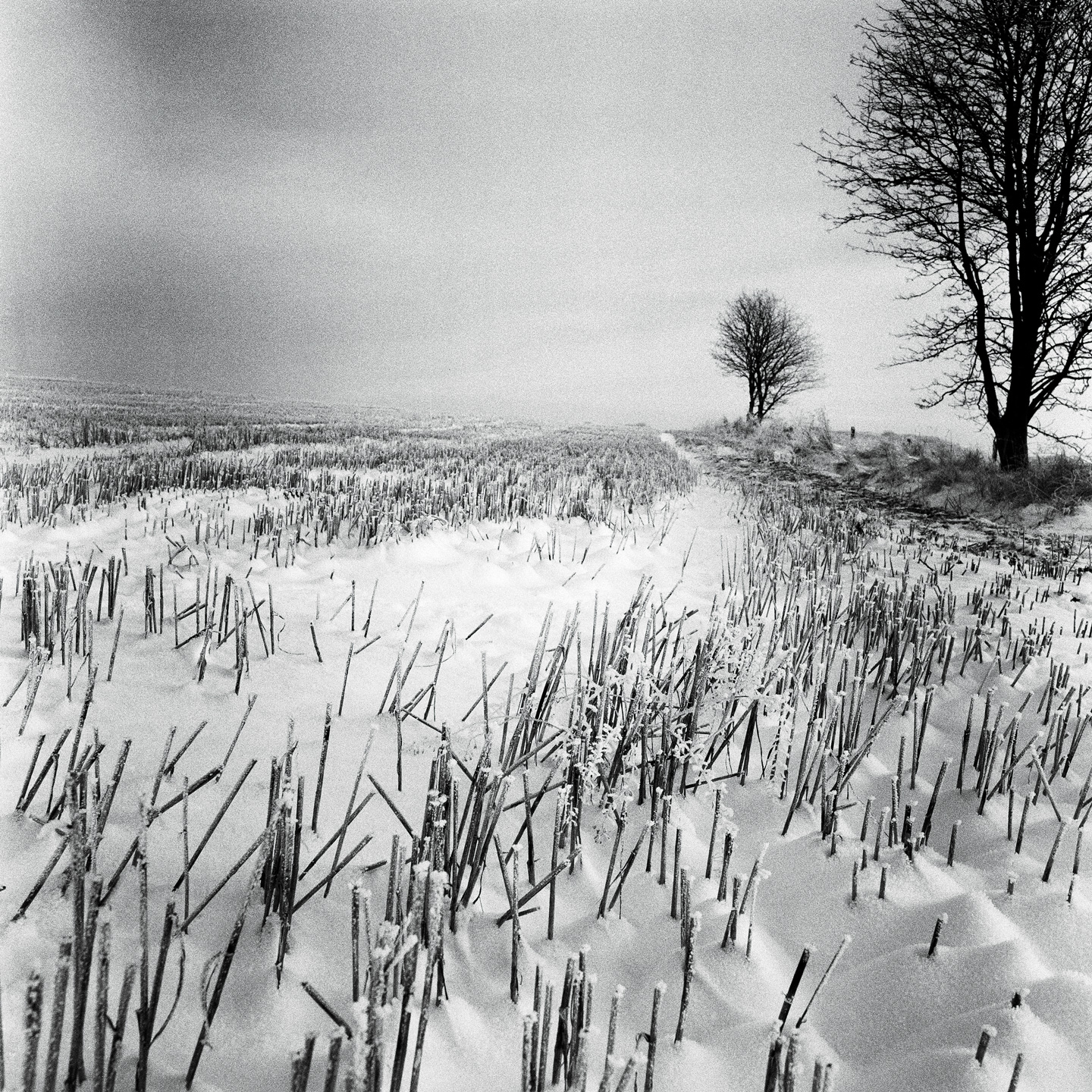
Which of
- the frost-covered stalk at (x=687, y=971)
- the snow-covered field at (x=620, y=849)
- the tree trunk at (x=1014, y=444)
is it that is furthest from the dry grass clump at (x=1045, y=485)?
the frost-covered stalk at (x=687, y=971)

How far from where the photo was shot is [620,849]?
2006mm

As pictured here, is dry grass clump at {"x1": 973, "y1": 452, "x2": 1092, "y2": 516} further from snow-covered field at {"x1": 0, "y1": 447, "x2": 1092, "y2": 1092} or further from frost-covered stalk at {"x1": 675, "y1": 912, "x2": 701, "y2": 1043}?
frost-covered stalk at {"x1": 675, "y1": 912, "x2": 701, "y2": 1043}

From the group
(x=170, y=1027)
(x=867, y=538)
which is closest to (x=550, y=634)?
(x=170, y=1027)

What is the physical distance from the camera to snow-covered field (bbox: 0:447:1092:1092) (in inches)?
54.9

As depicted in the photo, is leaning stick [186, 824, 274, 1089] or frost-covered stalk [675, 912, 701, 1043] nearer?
leaning stick [186, 824, 274, 1089]

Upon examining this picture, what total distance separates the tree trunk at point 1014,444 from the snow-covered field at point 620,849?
8.65 metres

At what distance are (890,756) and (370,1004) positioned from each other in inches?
97.0

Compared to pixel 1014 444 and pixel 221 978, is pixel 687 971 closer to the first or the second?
pixel 221 978

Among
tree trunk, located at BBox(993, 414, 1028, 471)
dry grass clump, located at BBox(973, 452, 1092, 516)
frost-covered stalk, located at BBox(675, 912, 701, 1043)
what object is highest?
tree trunk, located at BBox(993, 414, 1028, 471)

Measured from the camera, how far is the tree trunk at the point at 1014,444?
11.4 meters

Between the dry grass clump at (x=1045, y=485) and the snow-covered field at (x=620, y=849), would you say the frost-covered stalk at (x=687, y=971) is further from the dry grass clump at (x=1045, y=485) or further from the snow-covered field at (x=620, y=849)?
the dry grass clump at (x=1045, y=485)

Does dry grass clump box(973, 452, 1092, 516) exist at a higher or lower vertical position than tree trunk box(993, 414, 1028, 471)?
lower

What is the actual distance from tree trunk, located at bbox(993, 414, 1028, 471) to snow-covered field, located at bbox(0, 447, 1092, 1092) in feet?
28.4

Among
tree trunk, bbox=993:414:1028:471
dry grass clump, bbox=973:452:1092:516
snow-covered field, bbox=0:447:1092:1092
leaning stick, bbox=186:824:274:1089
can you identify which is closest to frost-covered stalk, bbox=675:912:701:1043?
snow-covered field, bbox=0:447:1092:1092
